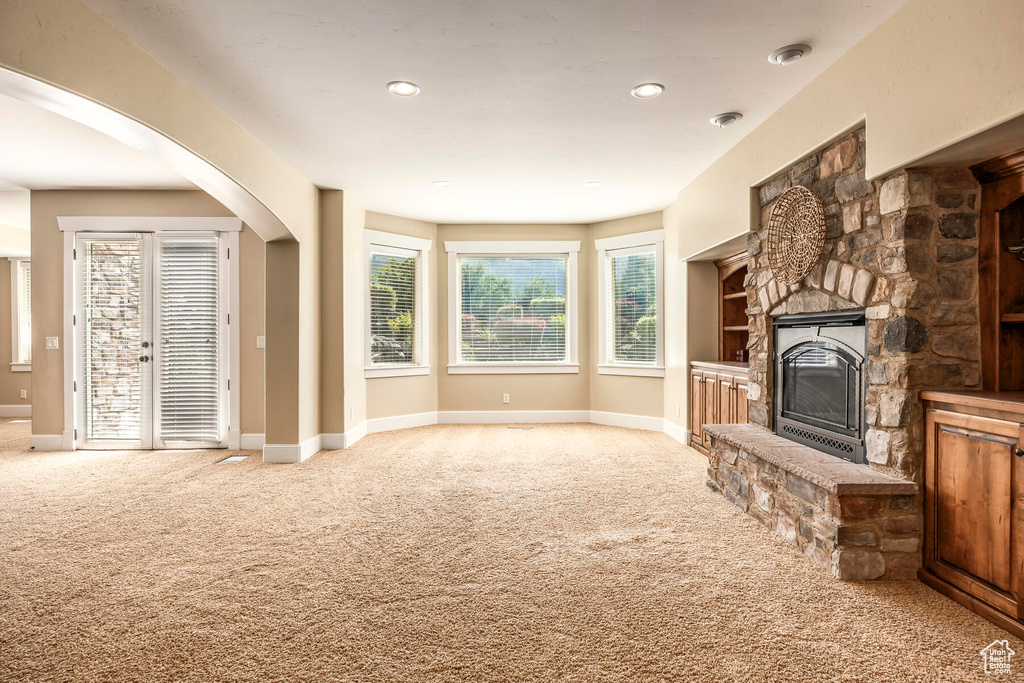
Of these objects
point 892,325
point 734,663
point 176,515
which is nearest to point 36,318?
point 176,515

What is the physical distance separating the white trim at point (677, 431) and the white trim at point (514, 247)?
2481 millimetres

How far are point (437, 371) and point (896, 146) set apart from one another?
5.64 m

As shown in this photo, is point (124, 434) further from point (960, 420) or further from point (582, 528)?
point (960, 420)

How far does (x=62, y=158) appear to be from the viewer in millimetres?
4727

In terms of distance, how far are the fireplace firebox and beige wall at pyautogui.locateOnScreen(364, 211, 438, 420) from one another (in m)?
4.36

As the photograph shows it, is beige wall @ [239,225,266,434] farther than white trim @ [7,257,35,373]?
No

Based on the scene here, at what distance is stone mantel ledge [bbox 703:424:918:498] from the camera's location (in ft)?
8.62

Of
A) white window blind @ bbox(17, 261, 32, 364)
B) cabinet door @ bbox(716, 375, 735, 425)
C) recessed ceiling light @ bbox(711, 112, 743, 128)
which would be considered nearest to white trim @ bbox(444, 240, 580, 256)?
cabinet door @ bbox(716, 375, 735, 425)

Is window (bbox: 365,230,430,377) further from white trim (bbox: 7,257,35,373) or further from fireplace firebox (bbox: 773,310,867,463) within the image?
white trim (bbox: 7,257,35,373)

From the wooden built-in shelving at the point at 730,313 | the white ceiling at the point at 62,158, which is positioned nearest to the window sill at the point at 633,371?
the wooden built-in shelving at the point at 730,313

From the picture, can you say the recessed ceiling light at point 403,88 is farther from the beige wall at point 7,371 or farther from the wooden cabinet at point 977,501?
the beige wall at point 7,371

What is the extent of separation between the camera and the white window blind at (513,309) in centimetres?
740

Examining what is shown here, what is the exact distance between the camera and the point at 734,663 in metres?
1.99

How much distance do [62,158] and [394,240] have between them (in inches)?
124
